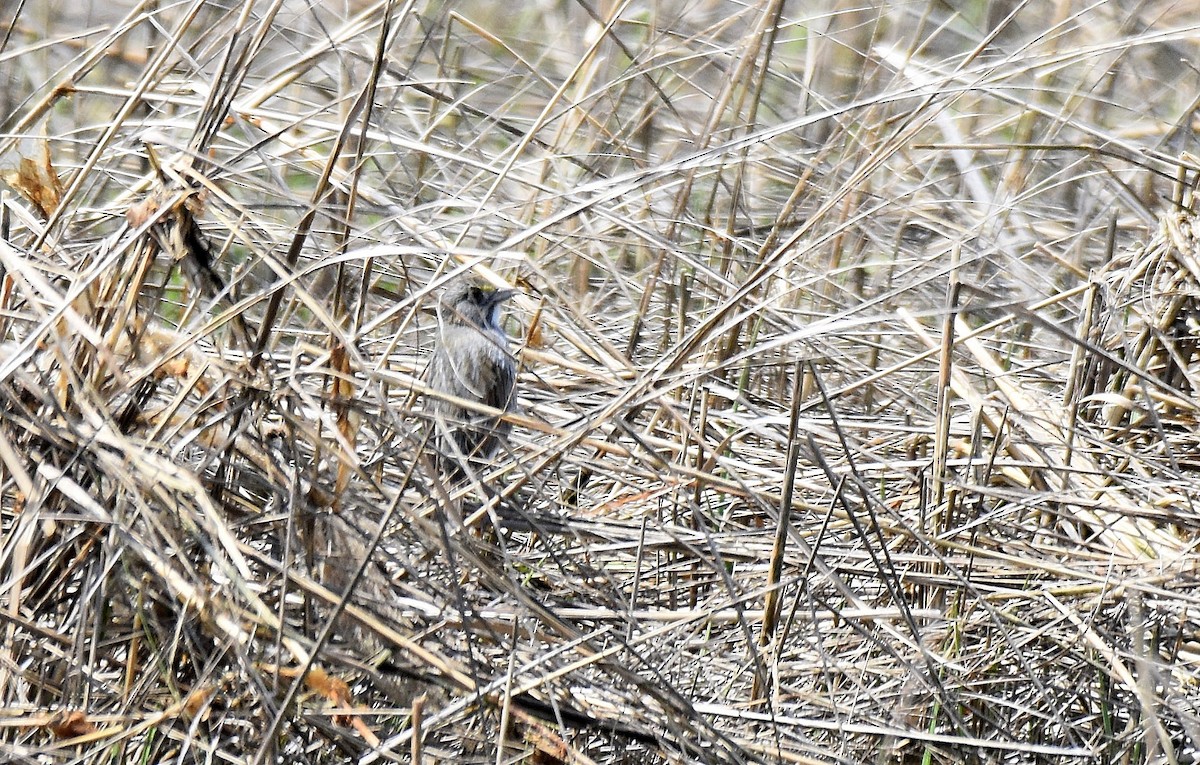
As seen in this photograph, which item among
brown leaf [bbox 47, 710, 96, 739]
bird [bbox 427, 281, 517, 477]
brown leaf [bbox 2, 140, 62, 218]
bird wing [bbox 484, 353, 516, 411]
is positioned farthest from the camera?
bird wing [bbox 484, 353, 516, 411]

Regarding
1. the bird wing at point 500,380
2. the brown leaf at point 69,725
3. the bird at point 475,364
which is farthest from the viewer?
the bird wing at point 500,380

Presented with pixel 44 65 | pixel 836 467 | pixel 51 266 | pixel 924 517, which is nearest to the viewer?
pixel 51 266

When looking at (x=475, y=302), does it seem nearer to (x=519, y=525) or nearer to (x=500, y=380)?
(x=500, y=380)

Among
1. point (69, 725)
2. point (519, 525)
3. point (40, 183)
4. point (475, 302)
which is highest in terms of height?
point (40, 183)

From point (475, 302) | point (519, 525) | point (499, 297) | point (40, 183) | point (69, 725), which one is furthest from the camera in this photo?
point (475, 302)

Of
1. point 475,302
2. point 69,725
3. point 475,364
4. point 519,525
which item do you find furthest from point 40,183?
point 475,364

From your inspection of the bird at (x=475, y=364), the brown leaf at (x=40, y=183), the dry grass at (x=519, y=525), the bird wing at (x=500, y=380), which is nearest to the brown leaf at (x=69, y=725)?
the dry grass at (x=519, y=525)

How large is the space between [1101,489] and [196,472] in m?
1.67

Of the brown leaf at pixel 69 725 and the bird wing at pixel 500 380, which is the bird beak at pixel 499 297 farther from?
the brown leaf at pixel 69 725

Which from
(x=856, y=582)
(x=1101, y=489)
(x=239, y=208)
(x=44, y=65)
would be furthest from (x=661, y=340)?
(x=44, y=65)

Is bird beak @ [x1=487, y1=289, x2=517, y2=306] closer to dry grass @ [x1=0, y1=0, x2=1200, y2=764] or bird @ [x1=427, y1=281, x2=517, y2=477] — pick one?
bird @ [x1=427, y1=281, x2=517, y2=477]

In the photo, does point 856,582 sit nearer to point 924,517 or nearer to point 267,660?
point 924,517

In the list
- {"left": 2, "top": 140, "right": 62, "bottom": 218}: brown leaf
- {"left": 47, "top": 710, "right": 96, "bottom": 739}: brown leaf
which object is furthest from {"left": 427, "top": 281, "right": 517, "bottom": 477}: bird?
{"left": 47, "top": 710, "right": 96, "bottom": 739}: brown leaf

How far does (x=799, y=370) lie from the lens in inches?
97.7
